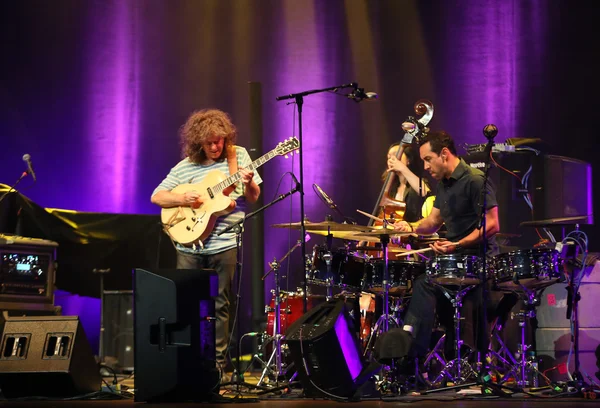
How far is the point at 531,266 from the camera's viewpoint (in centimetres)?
532

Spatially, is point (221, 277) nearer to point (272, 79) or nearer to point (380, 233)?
point (380, 233)

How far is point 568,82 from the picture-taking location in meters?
7.91

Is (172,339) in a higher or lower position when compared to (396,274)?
lower

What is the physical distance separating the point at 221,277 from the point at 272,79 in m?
2.90

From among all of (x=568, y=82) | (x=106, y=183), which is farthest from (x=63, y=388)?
(x=568, y=82)

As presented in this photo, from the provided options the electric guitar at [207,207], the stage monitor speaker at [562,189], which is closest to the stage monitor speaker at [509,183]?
the stage monitor speaker at [562,189]

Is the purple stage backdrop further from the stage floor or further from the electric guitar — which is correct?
the stage floor

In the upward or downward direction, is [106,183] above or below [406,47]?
below

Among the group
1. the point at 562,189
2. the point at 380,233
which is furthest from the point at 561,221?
the point at 380,233

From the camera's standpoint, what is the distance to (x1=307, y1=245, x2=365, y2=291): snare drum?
601 cm

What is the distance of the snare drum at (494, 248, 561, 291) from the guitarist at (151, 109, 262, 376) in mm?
1968

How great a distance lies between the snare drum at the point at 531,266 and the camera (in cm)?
532

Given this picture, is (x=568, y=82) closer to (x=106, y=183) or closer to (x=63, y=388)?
(x=106, y=183)

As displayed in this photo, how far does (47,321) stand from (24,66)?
156 inches
